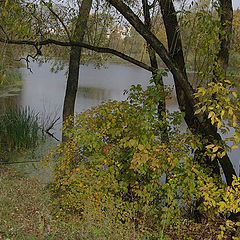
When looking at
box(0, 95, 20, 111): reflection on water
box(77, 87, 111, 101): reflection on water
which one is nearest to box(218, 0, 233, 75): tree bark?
box(0, 95, 20, 111): reflection on water

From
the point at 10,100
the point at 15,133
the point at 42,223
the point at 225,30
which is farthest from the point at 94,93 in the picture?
the point at 42,223

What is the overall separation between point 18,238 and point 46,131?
4.55 meters

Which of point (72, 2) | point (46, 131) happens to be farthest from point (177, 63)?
point (46, 131)

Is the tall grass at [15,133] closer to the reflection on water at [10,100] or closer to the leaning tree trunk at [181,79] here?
the leaning tree trunk at [181,79]

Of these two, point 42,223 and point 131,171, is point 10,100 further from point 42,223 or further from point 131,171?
point 42,223

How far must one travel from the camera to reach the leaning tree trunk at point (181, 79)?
2774mm

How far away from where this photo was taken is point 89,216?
7.95 ft

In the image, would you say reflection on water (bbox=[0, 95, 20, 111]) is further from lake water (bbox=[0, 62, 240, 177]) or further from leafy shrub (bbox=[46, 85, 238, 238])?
leafy shrub (bbox=[46, 85, 238, 238])

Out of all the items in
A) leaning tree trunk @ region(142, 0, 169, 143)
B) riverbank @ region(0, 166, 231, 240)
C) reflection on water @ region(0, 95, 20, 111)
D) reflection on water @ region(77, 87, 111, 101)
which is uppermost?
leaning tree trunk @ region(142, 0, 169, 143)

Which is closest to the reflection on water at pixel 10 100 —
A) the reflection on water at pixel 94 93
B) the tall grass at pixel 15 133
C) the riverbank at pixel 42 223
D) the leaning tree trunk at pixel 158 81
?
the reflection on water at pixel 94 93

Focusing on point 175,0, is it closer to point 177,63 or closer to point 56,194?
point 177,63

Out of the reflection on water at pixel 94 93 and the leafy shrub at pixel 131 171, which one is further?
the reflection on water at pixel 94 93

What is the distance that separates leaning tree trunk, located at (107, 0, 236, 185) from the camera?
9.10 feet

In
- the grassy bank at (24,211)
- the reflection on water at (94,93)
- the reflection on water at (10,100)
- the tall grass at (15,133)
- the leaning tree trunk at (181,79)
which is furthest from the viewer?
the reflection on water at (94,93)
